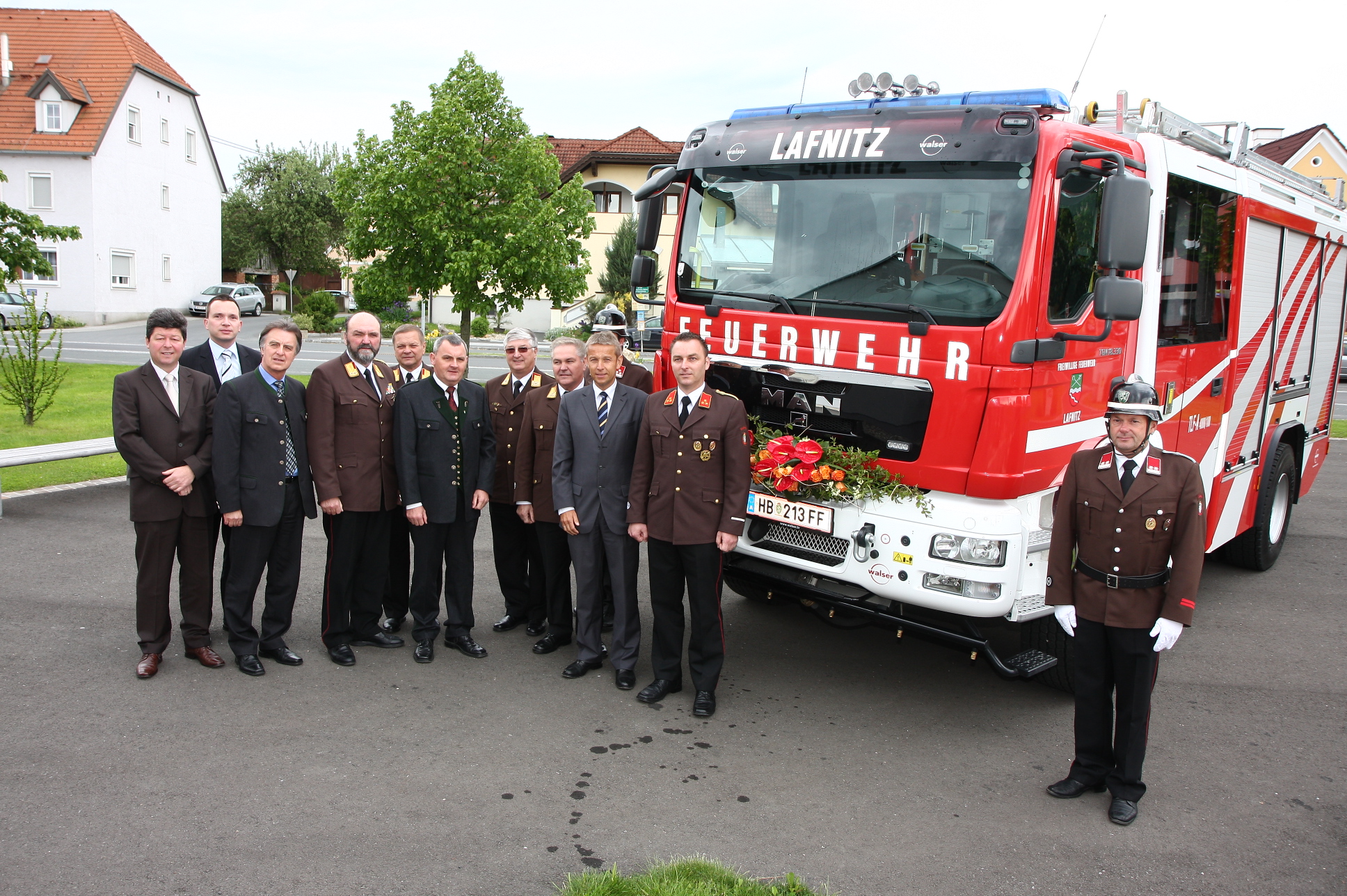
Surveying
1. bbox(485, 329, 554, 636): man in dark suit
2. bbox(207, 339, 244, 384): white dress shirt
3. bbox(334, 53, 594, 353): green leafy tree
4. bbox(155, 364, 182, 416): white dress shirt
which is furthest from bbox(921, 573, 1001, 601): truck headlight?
bbox(334, 53, 594, 353): green leafy tree

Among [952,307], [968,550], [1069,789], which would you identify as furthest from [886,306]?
[1069,789]

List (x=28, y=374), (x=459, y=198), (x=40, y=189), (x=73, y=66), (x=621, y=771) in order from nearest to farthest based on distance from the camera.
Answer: (x=621, y=771)
(x=28, y=374)
(x=459, y=198)
(x=40, y=189)
(x=73, y=66)

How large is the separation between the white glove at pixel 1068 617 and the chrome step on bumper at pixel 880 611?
0.53 meters

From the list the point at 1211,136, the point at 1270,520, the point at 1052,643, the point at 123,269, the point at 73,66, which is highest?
the point at 73,66

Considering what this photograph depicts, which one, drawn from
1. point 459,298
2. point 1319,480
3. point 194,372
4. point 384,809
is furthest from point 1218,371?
point 459,298

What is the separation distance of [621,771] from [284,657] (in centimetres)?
229

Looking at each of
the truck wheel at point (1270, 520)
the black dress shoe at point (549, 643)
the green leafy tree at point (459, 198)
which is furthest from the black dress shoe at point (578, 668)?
the green leafy tree at point (459, 198)

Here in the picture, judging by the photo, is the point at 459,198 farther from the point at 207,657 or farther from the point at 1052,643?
the point at 1052,643

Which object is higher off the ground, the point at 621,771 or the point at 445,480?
the point at 445,480

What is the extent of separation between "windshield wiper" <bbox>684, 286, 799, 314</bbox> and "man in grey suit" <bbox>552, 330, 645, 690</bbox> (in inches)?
26.2

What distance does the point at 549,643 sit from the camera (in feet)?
19.5

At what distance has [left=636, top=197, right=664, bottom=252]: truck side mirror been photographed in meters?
6.25

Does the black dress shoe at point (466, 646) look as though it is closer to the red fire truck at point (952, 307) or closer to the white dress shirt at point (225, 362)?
the red fire truck at point (952, 307)

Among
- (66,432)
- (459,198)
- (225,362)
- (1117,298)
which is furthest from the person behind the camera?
(459,198)
